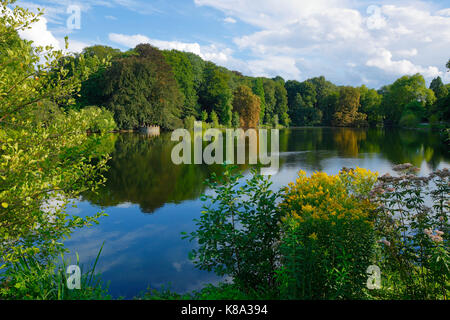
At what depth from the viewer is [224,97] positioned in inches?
2427

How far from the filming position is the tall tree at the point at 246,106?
68375 mm

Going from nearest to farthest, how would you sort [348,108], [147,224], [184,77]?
[147,224] → [184,77] → [348,108]

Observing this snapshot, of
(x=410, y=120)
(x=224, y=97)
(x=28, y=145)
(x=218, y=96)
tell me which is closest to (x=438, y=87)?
(x=410, y=120)

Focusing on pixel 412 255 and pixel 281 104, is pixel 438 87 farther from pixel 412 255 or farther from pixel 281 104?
pixel 412 255

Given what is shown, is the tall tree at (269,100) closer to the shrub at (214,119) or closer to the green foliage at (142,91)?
the shrub at (214,119)

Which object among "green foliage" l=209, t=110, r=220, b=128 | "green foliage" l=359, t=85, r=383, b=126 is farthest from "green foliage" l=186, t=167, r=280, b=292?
"green foliage" l=359, t=85, r=383, b=126

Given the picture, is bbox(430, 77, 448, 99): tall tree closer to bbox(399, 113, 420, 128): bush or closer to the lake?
bbox(399, 113, 420, 128): bush

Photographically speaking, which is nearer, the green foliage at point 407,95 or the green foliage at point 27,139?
the green foliage at point 27,139

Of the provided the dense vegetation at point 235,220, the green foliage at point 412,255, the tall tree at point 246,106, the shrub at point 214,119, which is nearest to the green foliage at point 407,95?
the tall tree at point 246,106

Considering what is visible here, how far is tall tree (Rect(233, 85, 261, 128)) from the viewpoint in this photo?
68.4 metres

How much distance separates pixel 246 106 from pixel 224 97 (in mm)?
8704

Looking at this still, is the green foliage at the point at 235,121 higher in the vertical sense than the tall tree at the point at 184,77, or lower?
lower
